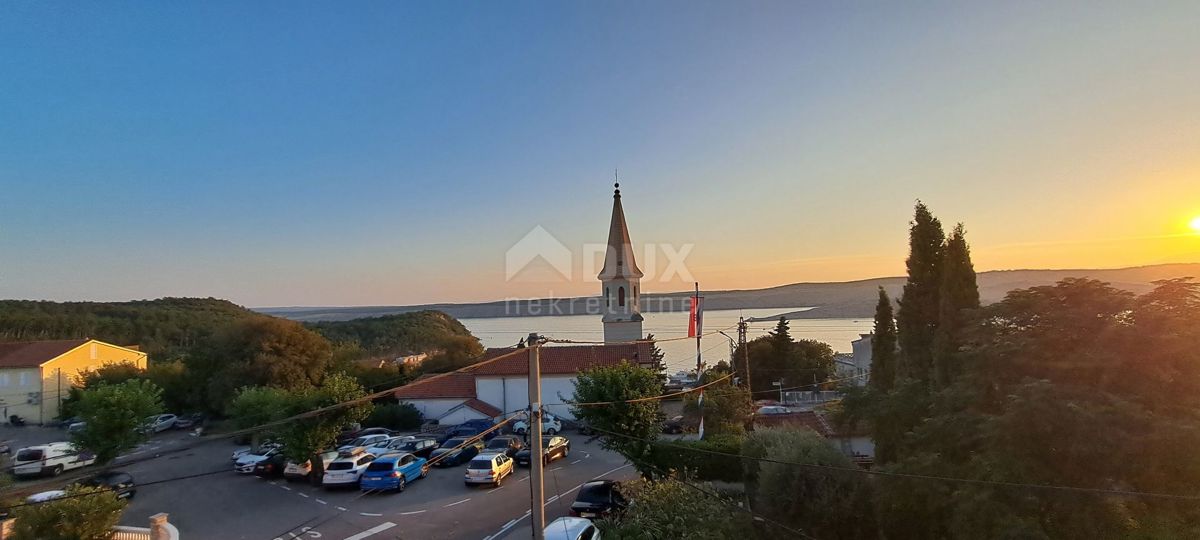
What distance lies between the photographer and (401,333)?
7225cm

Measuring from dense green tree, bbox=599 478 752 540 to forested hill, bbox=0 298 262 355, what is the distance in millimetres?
42497

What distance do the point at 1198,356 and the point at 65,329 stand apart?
72.6 meters

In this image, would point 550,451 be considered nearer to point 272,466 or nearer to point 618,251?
point 272,466

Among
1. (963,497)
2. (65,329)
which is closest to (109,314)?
(65,329)

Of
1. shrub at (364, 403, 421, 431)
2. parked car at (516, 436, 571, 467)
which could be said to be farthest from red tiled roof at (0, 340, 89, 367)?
parked car at (516, 436, 571, 467)

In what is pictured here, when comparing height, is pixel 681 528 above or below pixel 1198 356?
below

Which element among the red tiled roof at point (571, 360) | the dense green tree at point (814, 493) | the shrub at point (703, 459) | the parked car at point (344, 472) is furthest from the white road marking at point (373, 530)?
the red tiled roof at point (571, 360)

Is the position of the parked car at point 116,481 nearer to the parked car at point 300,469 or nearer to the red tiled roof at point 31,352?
the parked car at point 300,469

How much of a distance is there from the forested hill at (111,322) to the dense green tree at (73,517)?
36.5m

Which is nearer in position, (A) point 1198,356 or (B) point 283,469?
(A) point 1198,356

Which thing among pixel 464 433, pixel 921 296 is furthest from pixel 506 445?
pixel 921 296

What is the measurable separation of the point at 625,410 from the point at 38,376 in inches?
1420

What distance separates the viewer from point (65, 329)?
51531 mm

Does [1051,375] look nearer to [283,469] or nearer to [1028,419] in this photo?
[1028,419]
